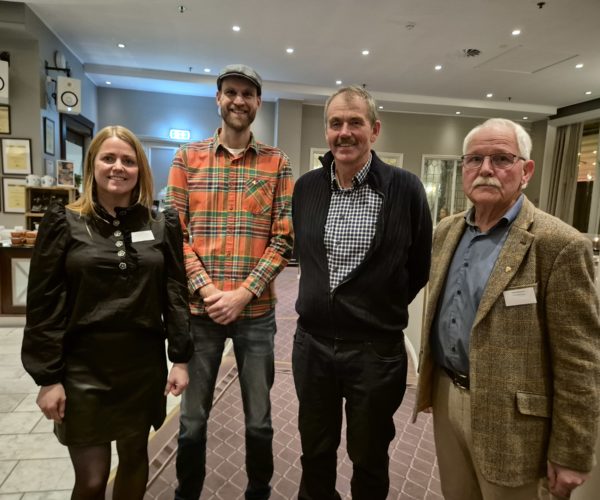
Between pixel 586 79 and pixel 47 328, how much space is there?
34.9 ft

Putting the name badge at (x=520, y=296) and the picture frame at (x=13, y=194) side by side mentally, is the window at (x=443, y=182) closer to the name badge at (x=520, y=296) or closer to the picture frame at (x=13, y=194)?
the picture frame at (x=13, y=194)

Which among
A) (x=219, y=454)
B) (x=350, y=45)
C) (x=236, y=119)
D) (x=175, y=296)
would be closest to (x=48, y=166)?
(x=350, y=45)

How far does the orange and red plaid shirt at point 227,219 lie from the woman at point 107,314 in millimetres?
173

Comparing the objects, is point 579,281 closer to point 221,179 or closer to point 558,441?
point 558,441

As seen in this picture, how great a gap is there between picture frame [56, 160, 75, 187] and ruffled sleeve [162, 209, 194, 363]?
430 cm

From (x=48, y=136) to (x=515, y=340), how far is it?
743 cm

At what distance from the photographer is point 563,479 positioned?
109 cm

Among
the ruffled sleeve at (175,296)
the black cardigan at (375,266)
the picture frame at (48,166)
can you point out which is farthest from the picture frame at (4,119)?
the black cardigan at (375,266)

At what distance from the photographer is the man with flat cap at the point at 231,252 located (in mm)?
1601

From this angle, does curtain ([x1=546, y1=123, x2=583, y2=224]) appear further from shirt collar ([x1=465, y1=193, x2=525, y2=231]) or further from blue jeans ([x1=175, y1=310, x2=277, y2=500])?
blue jeans ([x1=175, y1=310, x2=277, y2=500])

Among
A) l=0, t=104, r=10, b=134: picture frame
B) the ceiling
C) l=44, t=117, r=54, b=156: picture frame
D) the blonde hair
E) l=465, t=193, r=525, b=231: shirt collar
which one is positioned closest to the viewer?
l=465, t=193, r=525, b=231: shirt collar

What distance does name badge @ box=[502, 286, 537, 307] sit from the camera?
1.11 metres

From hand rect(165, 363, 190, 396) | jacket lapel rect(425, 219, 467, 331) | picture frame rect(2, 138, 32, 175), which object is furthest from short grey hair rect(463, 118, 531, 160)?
picture frame rect(2, 138, 32, 175)

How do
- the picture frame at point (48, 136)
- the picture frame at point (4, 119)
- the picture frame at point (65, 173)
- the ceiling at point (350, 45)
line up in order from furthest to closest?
the picture frame at point (48, 136)
the picture frame at point (4, 119)
the ceiling at point (350, 45)
the picture frame at point (65, 173)
